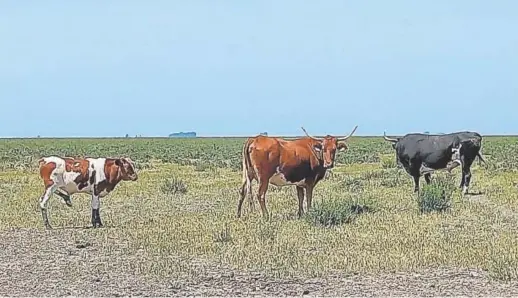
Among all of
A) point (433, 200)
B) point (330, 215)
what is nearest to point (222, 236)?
point (330, 215)

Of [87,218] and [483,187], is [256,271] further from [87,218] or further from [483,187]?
[483,187]

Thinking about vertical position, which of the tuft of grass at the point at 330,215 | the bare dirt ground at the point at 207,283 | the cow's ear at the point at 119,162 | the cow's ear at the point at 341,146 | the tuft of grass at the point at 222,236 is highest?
the cow's ear at the point at 341,146

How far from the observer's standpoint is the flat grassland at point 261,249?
907cm

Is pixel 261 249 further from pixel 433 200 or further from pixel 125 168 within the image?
pixel 433 200

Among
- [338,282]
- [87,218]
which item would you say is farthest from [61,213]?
[338,282]

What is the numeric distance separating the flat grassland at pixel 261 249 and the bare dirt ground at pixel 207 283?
1 centimetres

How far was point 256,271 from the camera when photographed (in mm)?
9859

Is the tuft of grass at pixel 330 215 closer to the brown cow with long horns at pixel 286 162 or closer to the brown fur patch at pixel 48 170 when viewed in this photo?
the brown cow with long horns at pixel 286 162

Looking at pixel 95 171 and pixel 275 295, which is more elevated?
pixel 95 171

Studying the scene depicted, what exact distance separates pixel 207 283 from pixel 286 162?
6124 millimetres

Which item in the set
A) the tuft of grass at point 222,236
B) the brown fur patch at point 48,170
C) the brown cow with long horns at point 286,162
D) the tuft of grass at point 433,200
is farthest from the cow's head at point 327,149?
the brown fur patch at point 48,170

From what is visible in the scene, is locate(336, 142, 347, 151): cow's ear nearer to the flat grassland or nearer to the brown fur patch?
the flat grassland

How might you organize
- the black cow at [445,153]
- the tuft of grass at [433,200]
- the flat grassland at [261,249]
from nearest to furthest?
the flat grassland at [261,249], the tuft of grass at [433,200], the black cow at [445,153]

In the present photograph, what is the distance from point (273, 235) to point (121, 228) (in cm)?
296
